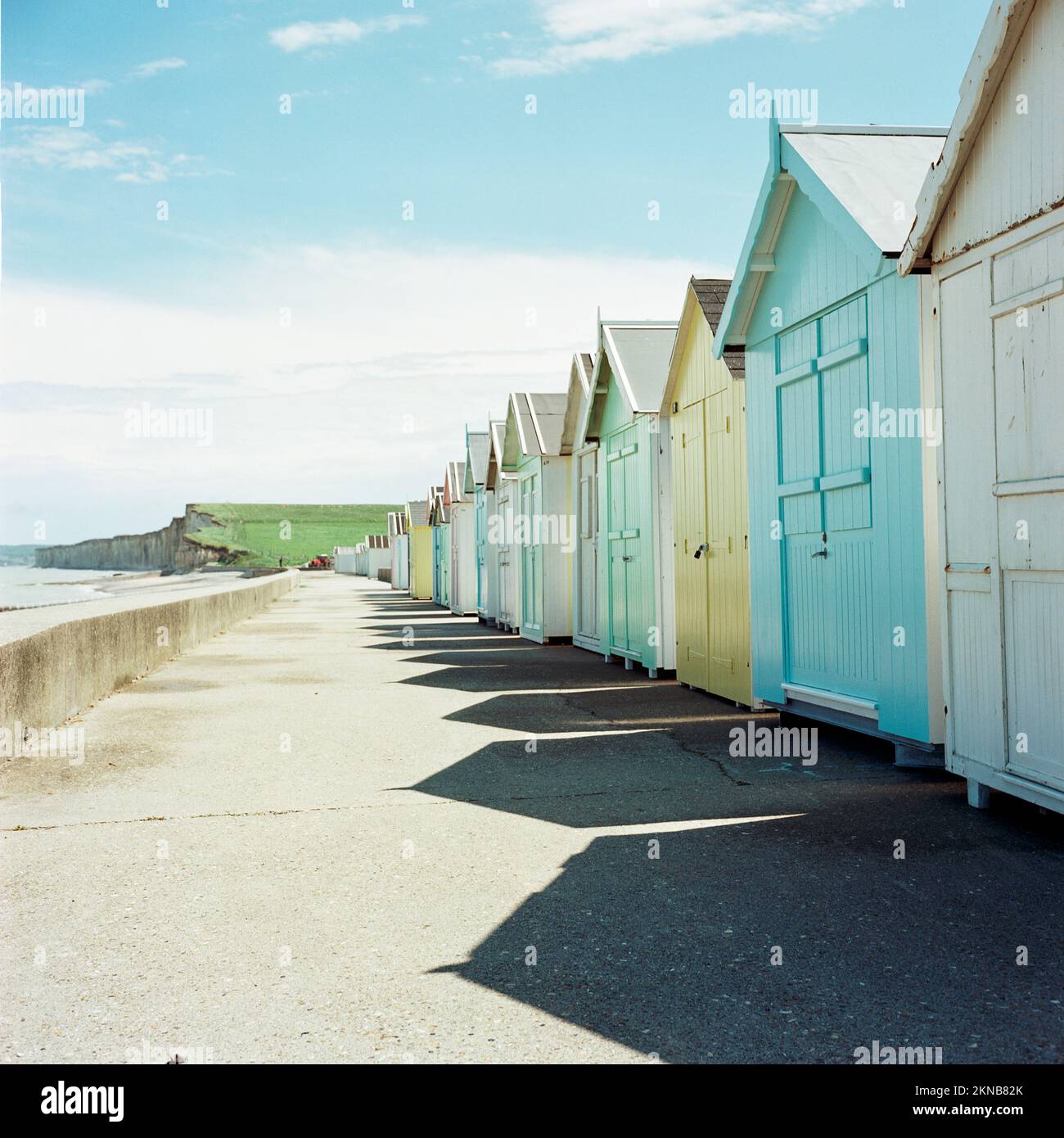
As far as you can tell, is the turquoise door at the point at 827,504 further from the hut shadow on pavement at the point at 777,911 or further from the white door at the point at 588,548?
the white door at the point at 588,548

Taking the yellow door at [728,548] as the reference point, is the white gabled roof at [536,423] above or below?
above

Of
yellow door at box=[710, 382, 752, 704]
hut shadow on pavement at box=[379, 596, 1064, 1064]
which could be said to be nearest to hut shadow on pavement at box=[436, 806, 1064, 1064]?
hut shadow on pavement at box=[379, 596, 1064, 1064]

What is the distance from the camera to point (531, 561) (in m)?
21.0

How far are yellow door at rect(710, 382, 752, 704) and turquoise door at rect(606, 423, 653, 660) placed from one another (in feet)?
6.96

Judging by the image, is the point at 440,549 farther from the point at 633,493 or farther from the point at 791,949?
the point at 791,949

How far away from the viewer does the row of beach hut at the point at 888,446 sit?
5.52m

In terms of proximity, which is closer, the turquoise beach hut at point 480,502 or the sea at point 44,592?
the turquoise beach hut at point 480,502

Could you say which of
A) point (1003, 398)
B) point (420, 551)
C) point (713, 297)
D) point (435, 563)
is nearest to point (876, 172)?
point (1003, 398)

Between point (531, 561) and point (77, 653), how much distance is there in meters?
11.2

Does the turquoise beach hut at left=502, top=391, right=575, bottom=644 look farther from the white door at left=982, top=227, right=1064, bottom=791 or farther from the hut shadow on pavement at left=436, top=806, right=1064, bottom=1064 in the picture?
the hut shadow on pavement at left=436, top=806, right=1064, bottom=1064

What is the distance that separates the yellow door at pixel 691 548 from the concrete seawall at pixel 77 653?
19.8 feet

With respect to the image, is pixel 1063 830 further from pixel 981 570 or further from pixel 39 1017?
pixel 39 1017

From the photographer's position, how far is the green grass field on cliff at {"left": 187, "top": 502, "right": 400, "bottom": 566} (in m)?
152

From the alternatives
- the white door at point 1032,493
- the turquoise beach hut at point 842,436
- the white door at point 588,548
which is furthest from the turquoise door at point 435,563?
the white door at point 1032,493
